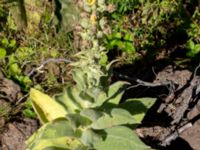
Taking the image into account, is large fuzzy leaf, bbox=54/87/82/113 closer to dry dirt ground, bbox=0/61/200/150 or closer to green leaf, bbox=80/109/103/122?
green leaf, bbox=80/109/103/122

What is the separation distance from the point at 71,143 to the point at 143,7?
72.5 inches

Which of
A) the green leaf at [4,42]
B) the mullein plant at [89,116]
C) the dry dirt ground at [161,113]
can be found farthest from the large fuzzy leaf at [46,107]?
the green leaf at [4,42]

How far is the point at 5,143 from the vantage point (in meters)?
3.19

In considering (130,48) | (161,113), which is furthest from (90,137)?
(130,48)

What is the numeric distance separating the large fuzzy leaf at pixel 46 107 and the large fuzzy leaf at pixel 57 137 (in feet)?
0.30

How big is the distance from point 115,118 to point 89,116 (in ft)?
0.52

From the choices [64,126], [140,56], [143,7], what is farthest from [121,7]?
[64,126]

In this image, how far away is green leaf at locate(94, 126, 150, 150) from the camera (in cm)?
244

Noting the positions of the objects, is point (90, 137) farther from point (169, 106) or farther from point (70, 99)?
point (169, 106)

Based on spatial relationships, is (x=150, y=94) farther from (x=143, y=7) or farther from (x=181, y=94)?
(x=143, y=7)

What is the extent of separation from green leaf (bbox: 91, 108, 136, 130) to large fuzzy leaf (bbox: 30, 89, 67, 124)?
0.24 m

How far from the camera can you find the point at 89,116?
2.37m

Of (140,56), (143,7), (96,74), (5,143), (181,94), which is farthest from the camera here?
(143,7)

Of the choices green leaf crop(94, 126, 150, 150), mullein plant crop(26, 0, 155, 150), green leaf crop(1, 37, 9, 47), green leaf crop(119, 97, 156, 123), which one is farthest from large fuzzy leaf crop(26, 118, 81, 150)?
green leaf crop(1, 37, 9, 47)
